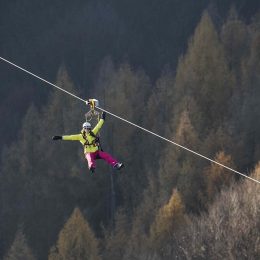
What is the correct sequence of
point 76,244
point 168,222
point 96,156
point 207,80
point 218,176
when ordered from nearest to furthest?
1. point 96,156
2. point 76,244
3. point 168,222
4. point 218,176
5. point 207,80

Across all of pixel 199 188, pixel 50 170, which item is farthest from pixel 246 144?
pixel 50 170

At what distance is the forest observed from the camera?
4138cm

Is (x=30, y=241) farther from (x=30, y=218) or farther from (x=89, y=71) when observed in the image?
(x=89, y=71)

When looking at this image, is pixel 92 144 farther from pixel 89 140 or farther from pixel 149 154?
pixel 149 154

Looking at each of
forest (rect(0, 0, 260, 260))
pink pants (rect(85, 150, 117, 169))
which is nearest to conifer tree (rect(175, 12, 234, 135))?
forest (rect(0, 0, 260, 260))

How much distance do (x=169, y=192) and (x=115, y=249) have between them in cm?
547

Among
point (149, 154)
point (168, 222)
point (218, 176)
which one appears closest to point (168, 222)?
point (168, 222)

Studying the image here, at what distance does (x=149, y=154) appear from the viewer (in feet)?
189

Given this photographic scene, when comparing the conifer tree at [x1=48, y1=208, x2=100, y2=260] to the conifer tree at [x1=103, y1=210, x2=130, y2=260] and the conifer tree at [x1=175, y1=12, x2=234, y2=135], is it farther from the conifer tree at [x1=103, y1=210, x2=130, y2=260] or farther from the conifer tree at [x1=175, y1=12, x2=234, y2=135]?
the conifer tree at [x1=175, y1=12, x2=234, y2=135]

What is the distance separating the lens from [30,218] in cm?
5766

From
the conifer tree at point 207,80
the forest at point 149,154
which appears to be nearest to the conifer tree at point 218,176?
the forest at point 149,154

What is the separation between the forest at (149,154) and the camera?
4138cm

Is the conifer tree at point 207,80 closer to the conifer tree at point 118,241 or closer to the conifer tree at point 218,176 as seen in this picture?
the conifer tree at point 218,176

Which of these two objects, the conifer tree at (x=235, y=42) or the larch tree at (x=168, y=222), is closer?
the larch tree at (x=168, y=222)
